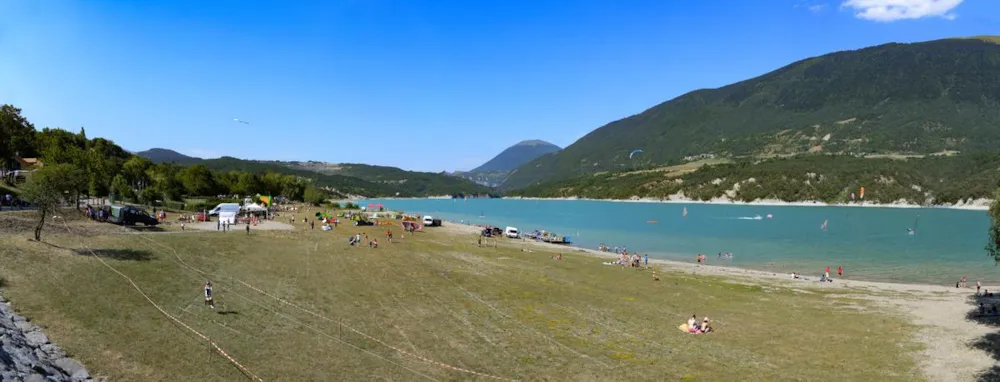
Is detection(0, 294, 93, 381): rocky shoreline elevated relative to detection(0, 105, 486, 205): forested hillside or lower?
lower

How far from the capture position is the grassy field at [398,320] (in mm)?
18766

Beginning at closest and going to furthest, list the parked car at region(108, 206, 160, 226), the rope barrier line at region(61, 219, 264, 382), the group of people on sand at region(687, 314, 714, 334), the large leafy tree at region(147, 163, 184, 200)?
the rope barrier line at region(61, 219, 264, 382) → the group of people on sand at region(687, 314, 714, 334) → the parked car at region(108, 206, 160, 226) → the large leafy tree at region(147, 163, 184, 200)

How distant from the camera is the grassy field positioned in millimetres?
18766

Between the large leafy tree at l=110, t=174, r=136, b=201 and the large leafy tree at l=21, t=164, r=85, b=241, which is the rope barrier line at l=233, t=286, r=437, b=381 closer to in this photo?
the large leafy tree at l=21, t=164, r=85, b=241

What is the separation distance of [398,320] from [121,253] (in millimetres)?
19080

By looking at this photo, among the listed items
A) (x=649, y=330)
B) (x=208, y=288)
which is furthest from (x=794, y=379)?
(x=208, y=288)

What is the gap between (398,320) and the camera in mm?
25406

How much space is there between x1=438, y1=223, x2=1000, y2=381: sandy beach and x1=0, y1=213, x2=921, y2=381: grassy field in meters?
1.16

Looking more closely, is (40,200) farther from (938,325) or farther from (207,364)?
(938,325)

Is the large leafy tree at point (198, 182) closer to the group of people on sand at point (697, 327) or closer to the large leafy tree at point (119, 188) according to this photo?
the large leafy tree at point (119, 188)

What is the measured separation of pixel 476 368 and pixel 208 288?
45.6 feet

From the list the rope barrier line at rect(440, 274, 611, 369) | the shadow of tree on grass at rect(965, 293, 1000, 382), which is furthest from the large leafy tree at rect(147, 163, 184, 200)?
the shadow of tree on grass at rect(965, 293, 1000, 382)

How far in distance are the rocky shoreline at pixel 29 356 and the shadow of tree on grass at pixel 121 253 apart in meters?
12.8

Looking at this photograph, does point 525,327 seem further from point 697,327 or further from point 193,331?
point 193,331
